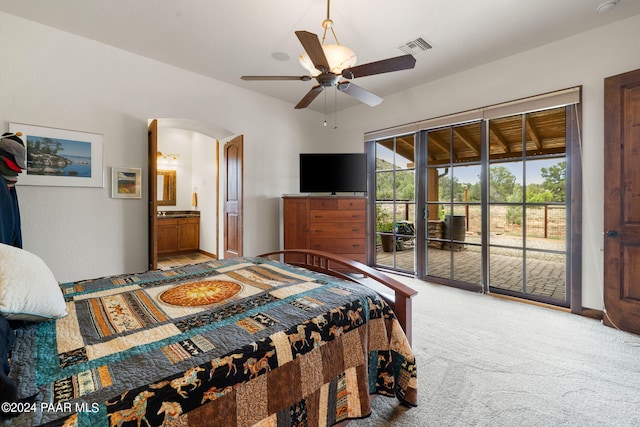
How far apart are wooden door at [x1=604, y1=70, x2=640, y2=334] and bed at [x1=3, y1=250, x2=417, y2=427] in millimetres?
2374

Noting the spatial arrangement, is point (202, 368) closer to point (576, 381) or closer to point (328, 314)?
point (328, 314)

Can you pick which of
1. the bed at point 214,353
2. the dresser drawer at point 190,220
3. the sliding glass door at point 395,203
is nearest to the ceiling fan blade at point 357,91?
the bed at point 214,353

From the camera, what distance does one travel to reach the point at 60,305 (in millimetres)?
1174

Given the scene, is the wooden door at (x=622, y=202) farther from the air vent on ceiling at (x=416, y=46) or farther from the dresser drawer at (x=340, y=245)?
the dresser drawer at (x=340, y=245)

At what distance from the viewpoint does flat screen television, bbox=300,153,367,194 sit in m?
4.44

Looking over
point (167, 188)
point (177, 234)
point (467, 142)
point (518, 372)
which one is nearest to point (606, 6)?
point (467, 142)

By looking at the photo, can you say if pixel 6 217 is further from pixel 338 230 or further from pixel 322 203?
pixel 338 230

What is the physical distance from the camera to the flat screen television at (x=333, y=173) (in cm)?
444

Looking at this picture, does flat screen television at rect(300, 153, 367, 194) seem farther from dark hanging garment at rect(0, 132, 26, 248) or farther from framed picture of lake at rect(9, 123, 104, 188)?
dark hanging garment at rect(0, 132, 26, 248)

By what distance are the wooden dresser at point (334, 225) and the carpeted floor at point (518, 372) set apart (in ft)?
5.10

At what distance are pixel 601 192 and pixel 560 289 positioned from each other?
1152 mm

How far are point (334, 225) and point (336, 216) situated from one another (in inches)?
5.6

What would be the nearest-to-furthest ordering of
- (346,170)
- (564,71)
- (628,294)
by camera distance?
(628,294)
(564,71)
(346,170)

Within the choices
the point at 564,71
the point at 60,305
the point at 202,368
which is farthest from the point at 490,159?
the point at 60,305
